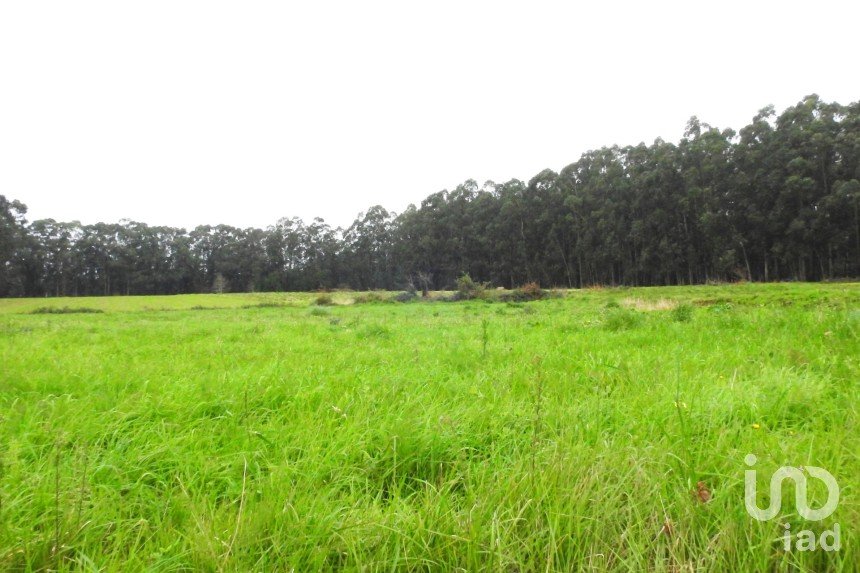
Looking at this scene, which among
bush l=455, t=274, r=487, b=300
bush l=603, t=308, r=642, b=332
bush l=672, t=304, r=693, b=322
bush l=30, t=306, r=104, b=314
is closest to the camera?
bush l=603, t=308, r=642, b=332

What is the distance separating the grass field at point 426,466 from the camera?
142 centimetres

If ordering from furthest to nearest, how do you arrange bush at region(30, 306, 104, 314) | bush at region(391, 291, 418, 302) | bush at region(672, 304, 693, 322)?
bush at region(391, 291, 418, 302), bush at region(30, 306, 104, 314), bush at region(672, 304, 693, 322)

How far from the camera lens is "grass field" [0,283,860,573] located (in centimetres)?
142

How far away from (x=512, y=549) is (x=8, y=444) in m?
2.75

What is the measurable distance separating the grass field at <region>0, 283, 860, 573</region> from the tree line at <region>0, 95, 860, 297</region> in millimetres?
45460

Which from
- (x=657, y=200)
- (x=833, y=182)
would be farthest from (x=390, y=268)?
(x=833, y=182)

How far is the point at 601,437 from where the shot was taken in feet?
7.43

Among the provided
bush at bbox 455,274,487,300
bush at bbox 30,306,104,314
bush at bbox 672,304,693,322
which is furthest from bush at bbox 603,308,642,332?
bush at bbox 30,306,104,314

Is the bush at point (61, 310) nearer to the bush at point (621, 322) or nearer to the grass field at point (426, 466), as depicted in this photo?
the grass field at point (426, 466)

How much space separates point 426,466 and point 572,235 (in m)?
66.8

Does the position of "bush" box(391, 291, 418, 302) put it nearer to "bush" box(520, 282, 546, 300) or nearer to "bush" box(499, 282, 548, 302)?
"bush" box(499, 282, 548, 302)

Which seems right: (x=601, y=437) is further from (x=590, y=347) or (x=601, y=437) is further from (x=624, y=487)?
(x=590, y=347)

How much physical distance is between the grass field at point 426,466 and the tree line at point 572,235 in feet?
149

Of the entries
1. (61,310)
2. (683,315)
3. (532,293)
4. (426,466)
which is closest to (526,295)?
(532,293)
